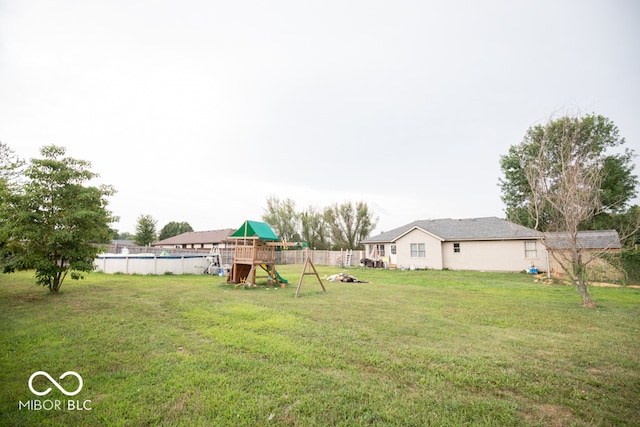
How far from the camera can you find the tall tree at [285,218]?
A: 44750 millimetres

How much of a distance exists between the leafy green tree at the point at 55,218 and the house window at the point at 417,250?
2275cm

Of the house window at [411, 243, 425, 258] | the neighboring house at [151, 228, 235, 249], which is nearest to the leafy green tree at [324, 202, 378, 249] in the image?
the neighboring house at [151, 228, 235, 249]

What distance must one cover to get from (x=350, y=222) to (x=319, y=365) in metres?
40.2

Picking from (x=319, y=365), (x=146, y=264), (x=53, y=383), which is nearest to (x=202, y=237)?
(x=146, y=264)

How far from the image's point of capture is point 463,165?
64.9 feet

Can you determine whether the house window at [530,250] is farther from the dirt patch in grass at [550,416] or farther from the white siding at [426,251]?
the dirt patch in grass at [550,416]

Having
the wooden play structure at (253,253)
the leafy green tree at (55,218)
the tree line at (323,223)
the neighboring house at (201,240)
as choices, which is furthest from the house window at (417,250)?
the neighboring house at (201,240)

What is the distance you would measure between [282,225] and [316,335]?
39557 millimetres

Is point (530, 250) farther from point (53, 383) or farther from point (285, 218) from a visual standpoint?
point (285, 218)

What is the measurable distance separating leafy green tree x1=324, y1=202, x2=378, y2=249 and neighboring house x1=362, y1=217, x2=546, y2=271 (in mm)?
14708

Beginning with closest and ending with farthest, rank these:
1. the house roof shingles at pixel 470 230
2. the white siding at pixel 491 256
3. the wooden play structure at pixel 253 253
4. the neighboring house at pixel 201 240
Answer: the wooden play structure at pixel 253 253, the white siding at pixel 491 256, the house roof shingles at pixel 470 230, the neighboring house at pixel 201 240

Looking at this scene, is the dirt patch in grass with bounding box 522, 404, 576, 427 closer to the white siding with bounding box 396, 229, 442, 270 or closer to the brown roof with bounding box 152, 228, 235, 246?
the white siding with bounding box 396, 229, 442, 270

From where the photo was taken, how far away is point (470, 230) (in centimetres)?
2495

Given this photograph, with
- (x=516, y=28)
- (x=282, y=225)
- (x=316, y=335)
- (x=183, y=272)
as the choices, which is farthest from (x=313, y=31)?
(x=282, y=225)
